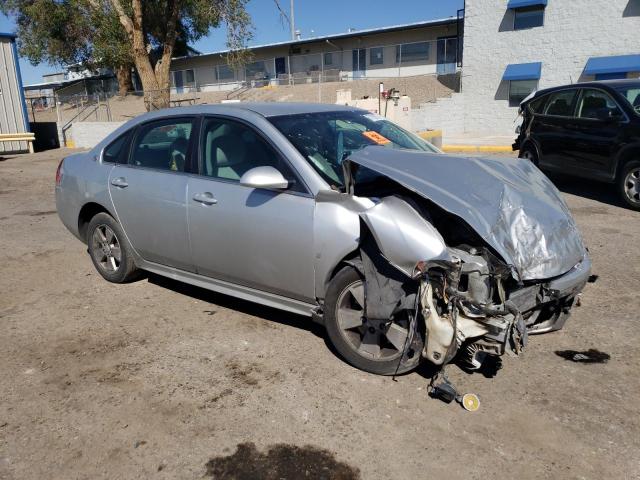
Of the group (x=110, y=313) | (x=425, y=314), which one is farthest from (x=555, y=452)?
(x=110, y=313)

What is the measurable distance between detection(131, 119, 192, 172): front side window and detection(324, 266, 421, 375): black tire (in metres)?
1.75

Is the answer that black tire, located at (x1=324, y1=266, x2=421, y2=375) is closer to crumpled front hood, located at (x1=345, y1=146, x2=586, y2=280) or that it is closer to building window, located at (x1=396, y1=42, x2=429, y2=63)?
crumpled front hood, located at (x1=345, y1=146, x2=586, y2=280)

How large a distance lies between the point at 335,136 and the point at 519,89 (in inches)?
800

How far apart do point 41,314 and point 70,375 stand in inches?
50.5

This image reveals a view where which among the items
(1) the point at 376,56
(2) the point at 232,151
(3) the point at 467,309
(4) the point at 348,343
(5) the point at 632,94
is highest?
(1) the point at 376,56

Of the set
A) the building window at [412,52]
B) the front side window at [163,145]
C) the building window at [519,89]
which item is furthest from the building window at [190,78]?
the front side window at [163,145]

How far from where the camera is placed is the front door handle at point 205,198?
13.0 ft

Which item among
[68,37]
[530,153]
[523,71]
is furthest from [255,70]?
[530,153]

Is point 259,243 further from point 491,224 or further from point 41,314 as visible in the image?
point 41,314

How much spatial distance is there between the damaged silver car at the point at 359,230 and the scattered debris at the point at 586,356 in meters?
0.19

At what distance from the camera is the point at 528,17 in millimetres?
21453

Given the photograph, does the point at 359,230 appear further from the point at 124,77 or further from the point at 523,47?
the point at 124,77

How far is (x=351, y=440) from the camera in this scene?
2.82 meters

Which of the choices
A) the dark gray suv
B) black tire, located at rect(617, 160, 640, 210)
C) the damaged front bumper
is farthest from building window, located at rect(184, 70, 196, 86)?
the damaged front bumper
